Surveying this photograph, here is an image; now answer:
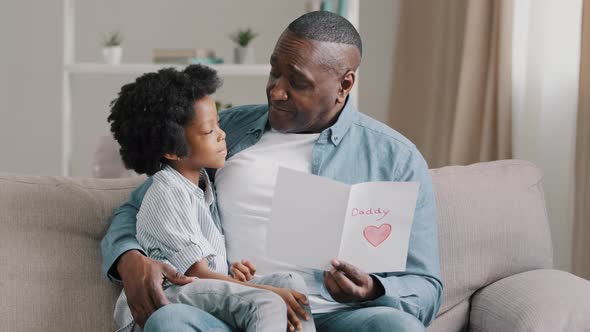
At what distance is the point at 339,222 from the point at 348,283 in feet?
0.40

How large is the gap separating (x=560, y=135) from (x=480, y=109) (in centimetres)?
46

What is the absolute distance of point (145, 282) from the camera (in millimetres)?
1779

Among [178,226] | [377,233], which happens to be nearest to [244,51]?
[178,226]

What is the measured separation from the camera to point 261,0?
453cm

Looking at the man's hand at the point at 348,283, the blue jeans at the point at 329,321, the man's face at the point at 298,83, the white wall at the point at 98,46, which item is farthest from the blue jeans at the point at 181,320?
the white wall at the point at 98,46

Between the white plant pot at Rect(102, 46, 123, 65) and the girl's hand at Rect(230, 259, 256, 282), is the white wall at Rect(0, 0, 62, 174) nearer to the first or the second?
the white plant pot at Rect(102, 46, 123, 65)

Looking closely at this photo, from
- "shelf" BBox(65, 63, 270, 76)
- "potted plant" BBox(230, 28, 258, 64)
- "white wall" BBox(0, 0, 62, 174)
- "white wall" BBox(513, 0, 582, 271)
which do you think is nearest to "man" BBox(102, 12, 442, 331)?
"white wall" BBox(513, 0, 582, 271)

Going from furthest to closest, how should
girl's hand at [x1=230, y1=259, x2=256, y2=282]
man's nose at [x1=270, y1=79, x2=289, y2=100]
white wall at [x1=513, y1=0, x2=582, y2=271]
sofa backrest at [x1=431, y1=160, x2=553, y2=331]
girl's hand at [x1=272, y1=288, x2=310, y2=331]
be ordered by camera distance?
white wall at [x1=513, y1=0, x2=582, y2=271] → sofa backrest at [x1=431, y1=160, x2=553, y2=331] → man's nose at [x1=270, y1=79, x2=289, y2=100] → girl's hand at [x1=230, y1=259, x2=256, y2=282] → girl's hand at [x1=272, y1=288, x2=310, y2=331]

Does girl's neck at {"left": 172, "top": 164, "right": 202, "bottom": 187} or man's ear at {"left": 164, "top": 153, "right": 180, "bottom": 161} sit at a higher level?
man's ear at {"left": 164, "top": 153, "right": 180, "bottom": 161}

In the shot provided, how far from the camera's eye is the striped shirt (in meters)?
1.81

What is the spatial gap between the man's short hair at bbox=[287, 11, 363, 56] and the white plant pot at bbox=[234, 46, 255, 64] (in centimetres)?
172

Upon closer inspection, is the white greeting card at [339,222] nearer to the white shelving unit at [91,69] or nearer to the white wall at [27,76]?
the white shelving unit at [91,69]

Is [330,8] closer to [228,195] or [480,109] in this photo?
[480,109]

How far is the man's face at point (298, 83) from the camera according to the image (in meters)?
1.95
